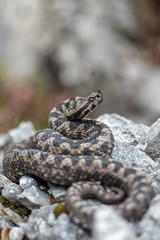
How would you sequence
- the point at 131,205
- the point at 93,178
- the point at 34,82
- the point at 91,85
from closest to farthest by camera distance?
the point at 131,205
the point at 93,178
the point at 91,85
the point at 34,82

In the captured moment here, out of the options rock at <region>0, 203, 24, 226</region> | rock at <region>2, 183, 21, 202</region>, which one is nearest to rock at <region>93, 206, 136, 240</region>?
rock at <region>0, 203, 24, 226</region>

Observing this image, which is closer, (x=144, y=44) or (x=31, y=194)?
(x=31, y=194)

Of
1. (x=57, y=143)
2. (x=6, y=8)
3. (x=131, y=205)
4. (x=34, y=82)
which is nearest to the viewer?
(x=131, y=205)

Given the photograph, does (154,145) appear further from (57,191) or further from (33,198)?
(33,198)

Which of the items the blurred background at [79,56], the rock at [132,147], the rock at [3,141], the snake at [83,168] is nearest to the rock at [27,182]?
the snake at [83,168]

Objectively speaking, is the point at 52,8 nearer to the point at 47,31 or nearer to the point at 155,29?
the point at 47,31

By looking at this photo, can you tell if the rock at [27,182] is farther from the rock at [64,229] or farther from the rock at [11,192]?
the rock at [64,229]

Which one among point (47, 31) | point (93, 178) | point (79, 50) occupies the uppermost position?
point (47, 31)

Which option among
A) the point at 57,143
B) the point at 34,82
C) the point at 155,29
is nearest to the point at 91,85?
the point at 34,82
